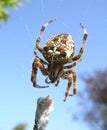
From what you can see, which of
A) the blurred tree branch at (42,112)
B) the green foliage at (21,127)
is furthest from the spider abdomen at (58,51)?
the green foliage at (21,127)

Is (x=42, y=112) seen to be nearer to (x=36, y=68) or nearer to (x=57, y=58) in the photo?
(x=57, y=58)

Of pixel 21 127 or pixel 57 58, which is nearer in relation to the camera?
pixel 57 58

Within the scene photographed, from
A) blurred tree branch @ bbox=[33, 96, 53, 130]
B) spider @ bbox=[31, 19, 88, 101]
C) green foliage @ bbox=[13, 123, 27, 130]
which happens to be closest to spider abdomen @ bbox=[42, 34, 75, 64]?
spider @ bbox=[31, 19, 88, 101]

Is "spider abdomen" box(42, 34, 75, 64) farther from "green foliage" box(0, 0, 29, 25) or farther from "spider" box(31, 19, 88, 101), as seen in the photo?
"green foliage" box(0, 0, 29, 25)

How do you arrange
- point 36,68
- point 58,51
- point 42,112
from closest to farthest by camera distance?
1. point 42,112
2. point 58,51
3. point 36,68

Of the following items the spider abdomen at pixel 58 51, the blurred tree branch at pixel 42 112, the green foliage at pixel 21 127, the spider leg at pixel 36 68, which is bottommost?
the green foliage at pixel 21 127

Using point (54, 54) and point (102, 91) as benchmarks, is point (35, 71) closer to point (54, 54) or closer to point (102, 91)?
point (54, 54)

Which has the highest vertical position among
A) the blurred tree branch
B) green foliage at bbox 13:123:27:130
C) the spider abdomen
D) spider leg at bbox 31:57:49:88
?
the spider abdomen

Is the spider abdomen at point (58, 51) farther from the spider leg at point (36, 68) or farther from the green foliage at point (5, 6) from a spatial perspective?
the green foliage at point (5, 6)

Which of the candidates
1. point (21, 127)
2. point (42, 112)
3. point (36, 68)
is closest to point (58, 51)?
point (36, 68)
